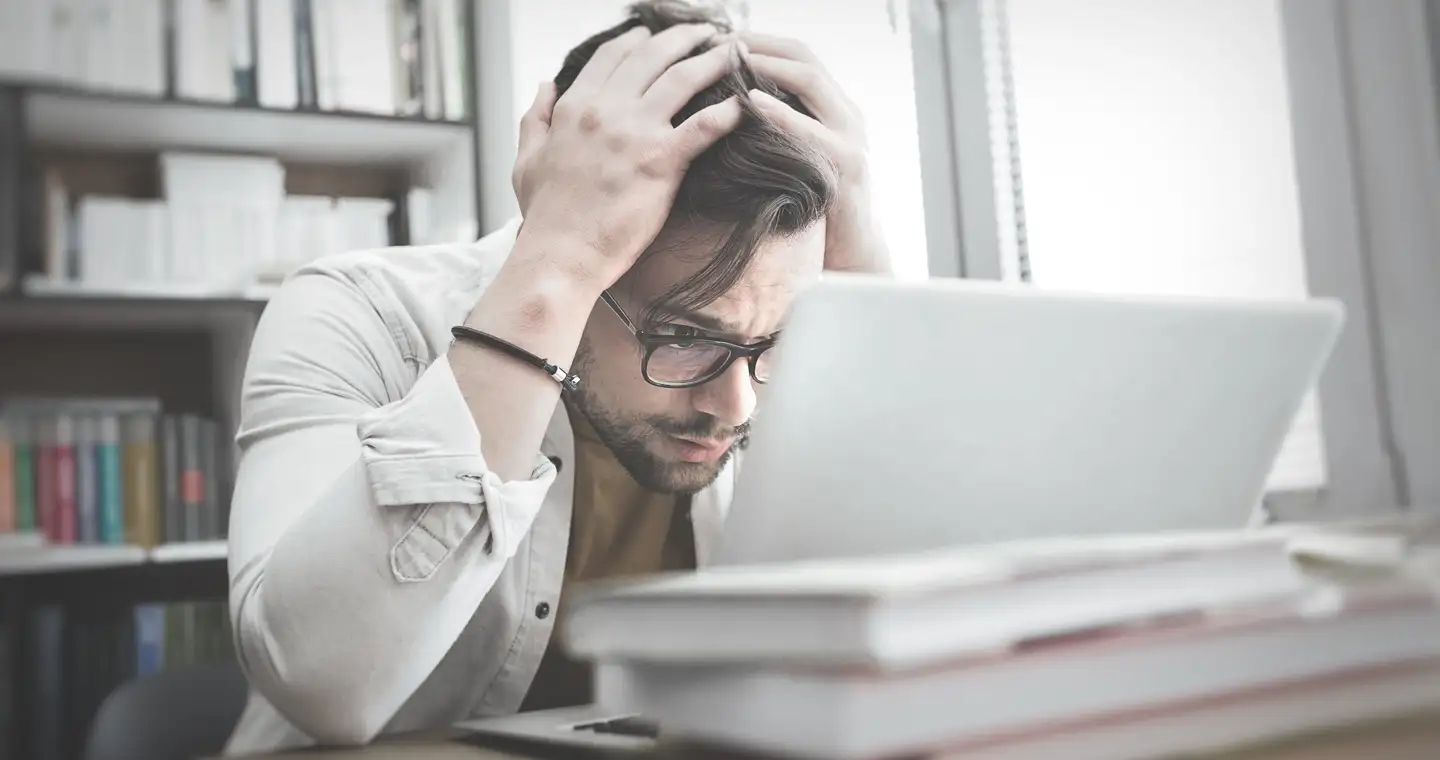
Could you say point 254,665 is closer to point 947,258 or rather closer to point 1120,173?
point 1120,173

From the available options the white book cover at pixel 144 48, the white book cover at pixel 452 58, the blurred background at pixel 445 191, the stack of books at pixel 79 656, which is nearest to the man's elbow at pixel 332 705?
the blurred background at pixel 445 191

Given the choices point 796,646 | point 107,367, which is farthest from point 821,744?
point 107,367

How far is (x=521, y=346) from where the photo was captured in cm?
83

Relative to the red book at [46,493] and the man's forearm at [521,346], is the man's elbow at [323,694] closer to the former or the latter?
the man's forearm at [521,346]

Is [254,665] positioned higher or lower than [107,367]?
lower

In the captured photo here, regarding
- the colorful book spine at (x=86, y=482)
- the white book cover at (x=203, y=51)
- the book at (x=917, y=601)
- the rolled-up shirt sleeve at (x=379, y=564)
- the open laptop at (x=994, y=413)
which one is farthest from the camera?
the white book cover at (x=203, y=51)

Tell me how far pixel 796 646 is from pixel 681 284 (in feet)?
2.22

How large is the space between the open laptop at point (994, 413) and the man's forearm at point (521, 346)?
0.85ft

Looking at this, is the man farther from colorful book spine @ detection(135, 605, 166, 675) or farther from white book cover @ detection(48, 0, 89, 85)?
white book cover @ detection(48, 0, 89, 85)

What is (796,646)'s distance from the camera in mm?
365

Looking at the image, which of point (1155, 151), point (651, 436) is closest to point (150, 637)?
point (651, 436)

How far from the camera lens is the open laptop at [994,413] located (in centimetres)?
51

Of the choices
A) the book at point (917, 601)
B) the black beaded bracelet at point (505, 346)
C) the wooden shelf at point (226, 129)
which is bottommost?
the book at point (917, 601)

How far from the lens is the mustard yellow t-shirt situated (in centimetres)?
118
